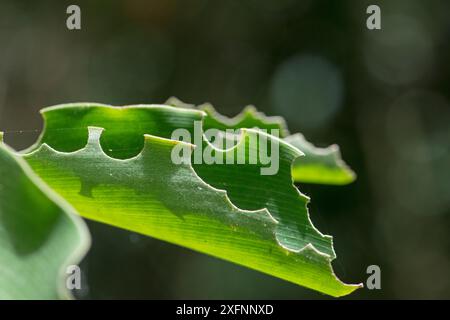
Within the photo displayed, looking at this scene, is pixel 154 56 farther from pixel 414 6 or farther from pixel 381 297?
pixel 381 297

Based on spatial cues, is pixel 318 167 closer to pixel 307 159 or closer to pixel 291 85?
pixel 307 159

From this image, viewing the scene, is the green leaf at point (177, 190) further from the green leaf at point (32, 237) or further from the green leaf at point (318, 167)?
the green leaf at point (318, 167)

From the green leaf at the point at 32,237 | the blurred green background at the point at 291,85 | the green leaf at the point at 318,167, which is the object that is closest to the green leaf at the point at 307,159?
the green leaf at the point at 318,167

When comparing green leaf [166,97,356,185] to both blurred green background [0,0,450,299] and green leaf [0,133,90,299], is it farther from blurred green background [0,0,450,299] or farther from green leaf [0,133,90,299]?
blurred green background [0,0,450,299]

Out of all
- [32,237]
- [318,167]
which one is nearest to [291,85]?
[318,167]

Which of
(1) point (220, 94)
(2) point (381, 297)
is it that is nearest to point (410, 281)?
(2) point (381, 297)
